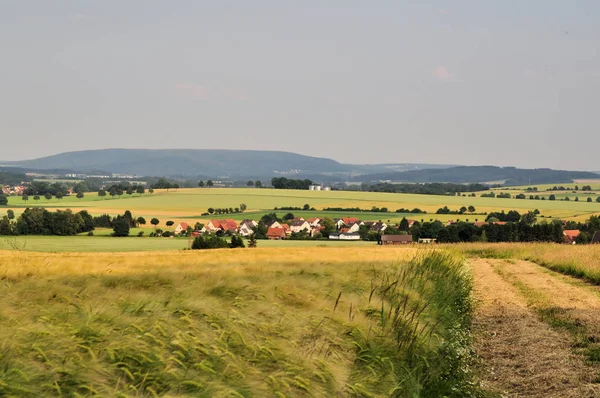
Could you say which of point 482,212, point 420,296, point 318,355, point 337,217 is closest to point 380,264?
point 420,296

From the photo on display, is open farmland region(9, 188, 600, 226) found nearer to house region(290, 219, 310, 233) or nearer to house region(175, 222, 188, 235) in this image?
house region(290, 219, 310, 233)

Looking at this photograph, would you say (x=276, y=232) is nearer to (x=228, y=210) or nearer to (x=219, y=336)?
(x=228, y=210)

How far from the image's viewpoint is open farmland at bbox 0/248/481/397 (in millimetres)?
6188

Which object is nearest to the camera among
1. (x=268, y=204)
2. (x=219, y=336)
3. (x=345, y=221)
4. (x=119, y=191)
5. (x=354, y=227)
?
(x=219, y=336)

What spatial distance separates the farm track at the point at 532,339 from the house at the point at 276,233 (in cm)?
3615

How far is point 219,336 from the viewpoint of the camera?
23.6ft

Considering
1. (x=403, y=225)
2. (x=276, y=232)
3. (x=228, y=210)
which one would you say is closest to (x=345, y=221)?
(x=403, y=225)

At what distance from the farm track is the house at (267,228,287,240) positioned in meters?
36.1

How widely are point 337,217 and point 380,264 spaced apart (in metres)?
55.9

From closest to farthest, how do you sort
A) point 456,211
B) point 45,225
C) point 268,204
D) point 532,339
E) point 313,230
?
point 532,339
point 45,225
point 313,230
point 456,211
point 268,204

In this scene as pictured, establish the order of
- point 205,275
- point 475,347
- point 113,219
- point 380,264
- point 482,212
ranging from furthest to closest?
point 482,212, point 113,219, point 380,264, point 475,347, point 205,275

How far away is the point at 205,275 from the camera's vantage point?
10.6m

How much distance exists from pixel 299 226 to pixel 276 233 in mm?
4390

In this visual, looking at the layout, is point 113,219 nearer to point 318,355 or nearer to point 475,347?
point 475,347
